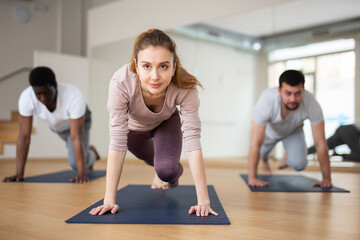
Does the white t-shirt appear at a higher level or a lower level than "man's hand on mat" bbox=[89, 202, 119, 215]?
higher

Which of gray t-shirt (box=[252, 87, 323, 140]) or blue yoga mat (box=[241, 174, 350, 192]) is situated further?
gray t-shirt (box=[252, 87, 323, 140])

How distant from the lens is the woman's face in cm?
148

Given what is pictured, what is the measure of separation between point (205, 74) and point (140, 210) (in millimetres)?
3463

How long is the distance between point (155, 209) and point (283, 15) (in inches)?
131

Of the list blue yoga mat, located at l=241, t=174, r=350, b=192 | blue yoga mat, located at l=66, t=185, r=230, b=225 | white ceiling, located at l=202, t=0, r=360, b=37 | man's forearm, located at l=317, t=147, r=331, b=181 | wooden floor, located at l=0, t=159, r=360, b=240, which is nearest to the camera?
wooden floor, located at l=0, t=159, r=360, b=240

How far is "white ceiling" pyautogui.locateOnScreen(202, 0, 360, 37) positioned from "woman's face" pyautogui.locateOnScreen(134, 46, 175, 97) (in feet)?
9.84

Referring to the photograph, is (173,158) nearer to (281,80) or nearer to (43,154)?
(281,80)

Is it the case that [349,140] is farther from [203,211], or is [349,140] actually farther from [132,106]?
[132,106]

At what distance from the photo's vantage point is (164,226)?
4.59 ft

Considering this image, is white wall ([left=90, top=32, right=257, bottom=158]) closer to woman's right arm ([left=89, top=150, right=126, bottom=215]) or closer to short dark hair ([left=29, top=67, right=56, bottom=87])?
short dark hair ([left=29, top=67, right=56, bottom=87])

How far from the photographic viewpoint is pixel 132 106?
1735 mm

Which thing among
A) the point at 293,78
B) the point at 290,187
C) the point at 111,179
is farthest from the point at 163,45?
the point at 290,187

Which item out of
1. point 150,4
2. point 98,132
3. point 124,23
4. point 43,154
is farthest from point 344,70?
point 43,154

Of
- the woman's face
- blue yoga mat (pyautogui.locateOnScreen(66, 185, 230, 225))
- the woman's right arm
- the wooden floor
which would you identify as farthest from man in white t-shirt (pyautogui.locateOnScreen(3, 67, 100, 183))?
the woman's face
